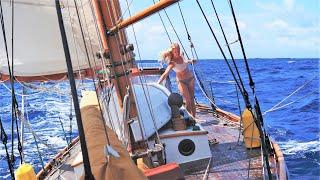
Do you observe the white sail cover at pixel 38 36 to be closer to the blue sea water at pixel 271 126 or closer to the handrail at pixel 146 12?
the blue sea water at pixel 271 126

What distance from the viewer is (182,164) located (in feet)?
21.3

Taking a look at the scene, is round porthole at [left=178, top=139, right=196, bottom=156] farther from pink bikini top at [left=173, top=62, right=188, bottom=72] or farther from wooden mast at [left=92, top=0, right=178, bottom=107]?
pink bikini top at [left=173, top=62, right=188, bottom=72]

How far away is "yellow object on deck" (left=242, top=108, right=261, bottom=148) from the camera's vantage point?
686 centimetres

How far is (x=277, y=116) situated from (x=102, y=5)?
12778 mm

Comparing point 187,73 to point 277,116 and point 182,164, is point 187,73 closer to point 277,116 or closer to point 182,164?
point 182,164

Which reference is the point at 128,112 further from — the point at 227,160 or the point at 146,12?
the point at 146,12

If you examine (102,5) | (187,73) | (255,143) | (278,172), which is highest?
(102,5)

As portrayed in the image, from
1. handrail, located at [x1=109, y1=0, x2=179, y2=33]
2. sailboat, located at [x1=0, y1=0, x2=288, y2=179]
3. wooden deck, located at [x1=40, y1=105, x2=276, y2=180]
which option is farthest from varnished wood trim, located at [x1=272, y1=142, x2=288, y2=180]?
handrail, located at [x1=109, y1=0, x2=179, y2=33]

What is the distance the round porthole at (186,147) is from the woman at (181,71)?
6.63 ft

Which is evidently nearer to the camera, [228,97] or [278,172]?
[278,172]

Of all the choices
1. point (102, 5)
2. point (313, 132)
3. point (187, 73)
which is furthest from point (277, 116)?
point (102, 5)

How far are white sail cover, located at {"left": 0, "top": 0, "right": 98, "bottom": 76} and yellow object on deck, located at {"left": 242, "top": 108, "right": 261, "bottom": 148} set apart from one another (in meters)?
3.18

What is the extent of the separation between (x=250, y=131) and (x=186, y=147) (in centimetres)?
116

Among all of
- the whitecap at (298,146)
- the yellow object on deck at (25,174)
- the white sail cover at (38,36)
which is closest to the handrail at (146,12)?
the yellow object on deck at (25,174)
